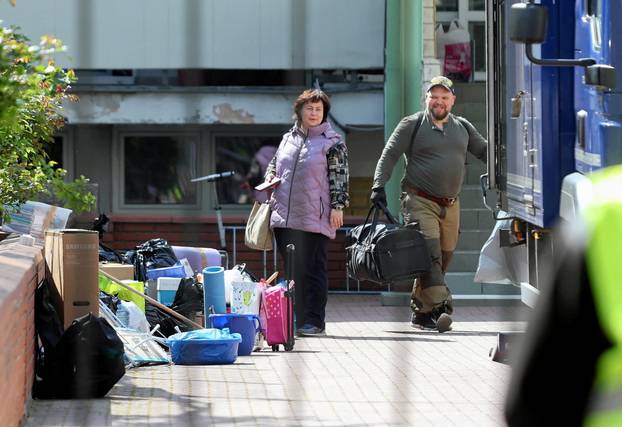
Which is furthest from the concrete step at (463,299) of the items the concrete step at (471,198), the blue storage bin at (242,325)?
the blue storage bin at (242,325)

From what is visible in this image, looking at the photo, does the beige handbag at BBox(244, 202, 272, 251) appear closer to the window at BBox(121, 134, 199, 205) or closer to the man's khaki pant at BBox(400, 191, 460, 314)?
the man's khaki pant at BBox(400, 191, 460, 314)

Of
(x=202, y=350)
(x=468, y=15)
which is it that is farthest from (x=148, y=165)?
(x=202, y=350)

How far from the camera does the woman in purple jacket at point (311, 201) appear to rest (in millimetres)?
10039

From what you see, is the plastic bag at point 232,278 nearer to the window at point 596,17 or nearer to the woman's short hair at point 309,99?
the woman's short hair at point 309,99

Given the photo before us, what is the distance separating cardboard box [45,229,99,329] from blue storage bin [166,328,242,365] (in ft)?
2.60

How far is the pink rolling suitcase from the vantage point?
362 inches

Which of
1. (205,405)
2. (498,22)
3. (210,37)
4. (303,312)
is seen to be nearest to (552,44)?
(498,22)

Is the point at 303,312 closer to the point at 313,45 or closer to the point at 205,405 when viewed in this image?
the point at 205,405

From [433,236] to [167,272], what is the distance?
1838 mm

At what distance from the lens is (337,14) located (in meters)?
13.9

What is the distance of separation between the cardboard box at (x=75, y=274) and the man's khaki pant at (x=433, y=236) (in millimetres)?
3209

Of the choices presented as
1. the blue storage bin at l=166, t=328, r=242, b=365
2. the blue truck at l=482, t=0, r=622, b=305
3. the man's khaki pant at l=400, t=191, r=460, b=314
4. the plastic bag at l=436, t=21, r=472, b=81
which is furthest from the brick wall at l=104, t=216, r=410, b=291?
the blue storage bin at l=166, t=328, r=242, b=365

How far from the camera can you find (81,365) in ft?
22.1

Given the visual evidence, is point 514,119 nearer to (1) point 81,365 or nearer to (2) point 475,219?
(1) point 81,365
